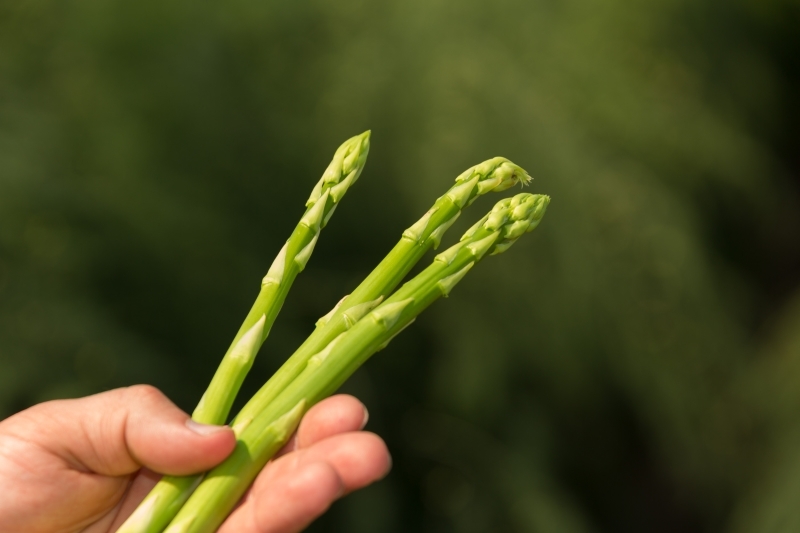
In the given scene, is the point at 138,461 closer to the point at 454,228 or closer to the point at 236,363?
the point at 236,363

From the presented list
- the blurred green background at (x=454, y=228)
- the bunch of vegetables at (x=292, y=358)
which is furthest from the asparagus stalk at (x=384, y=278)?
the blurred green background at (x=454, y=228)

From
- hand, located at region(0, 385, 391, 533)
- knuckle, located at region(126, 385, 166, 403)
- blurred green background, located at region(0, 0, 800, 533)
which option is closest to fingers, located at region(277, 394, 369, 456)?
hand, located at region(0, 385, 391, 533)


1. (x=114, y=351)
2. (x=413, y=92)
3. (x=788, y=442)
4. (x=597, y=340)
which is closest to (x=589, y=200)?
(x=597, y=340)

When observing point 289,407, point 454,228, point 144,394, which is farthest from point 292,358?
point 454,228

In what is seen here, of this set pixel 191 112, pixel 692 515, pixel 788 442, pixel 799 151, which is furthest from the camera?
pixel 799 151

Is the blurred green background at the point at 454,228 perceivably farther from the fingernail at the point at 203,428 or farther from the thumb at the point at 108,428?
the fingernail at the point at 203,428

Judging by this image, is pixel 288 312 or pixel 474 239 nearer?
pixel 474 239

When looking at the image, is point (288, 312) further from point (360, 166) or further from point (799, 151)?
point (799, 151)
